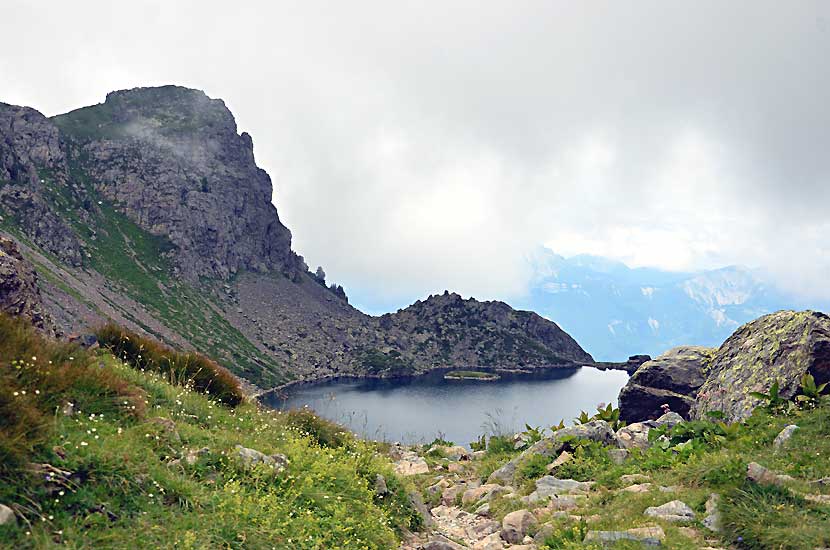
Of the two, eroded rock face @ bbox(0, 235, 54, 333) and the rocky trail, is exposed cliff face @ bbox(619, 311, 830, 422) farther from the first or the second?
eroded rock face @ bbox(0, 235, 54, 333)

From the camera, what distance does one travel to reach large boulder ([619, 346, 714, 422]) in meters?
22.7

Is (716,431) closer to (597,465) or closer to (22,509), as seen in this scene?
(597,465)

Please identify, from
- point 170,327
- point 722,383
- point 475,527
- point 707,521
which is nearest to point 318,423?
point 475,527

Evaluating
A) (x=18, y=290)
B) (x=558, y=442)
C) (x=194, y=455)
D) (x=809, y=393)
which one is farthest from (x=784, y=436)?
(x=18, y=290)

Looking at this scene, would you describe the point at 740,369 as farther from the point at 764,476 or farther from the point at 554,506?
the point at 554,506

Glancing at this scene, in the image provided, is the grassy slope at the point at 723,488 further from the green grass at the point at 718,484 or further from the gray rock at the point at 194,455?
the gray rock at the point at 194,455

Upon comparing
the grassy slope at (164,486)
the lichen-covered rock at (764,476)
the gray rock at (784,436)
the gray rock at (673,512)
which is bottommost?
the grassy slope at (164,486)

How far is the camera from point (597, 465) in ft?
41.9

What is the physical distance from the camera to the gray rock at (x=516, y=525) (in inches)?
394

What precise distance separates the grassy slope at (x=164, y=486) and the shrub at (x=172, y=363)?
2376 mm

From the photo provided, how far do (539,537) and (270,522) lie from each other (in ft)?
18.3

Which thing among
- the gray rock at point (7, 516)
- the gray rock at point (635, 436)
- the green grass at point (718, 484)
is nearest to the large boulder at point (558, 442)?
the green grass at point (718, 484)

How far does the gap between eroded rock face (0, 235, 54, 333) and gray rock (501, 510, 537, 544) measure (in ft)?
38.5

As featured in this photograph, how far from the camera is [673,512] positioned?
28.7 feet
